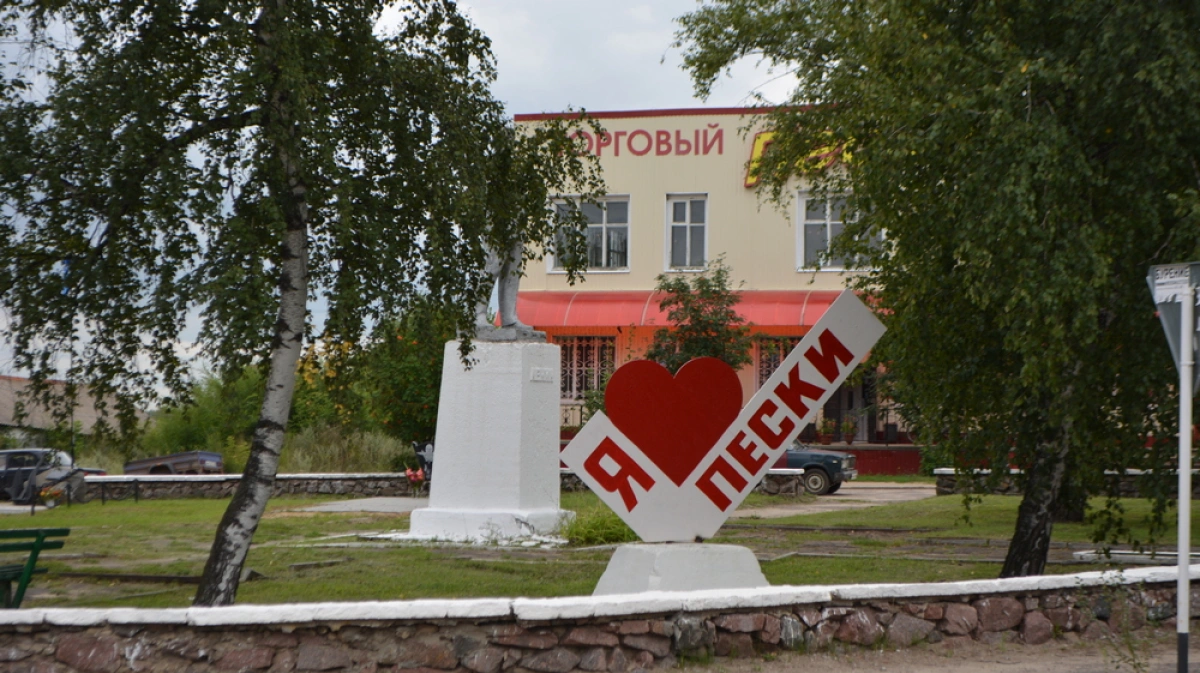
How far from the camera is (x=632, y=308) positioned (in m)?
32.1

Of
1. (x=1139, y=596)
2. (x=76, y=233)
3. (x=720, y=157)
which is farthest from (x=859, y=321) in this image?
(x=720, y=157)

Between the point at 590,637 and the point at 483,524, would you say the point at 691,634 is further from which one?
the point at 483,524

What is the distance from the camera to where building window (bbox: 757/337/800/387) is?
29250 mm

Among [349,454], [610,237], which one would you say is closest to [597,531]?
[349,454]

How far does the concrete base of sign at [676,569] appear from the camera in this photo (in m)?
8.91

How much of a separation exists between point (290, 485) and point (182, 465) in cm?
566

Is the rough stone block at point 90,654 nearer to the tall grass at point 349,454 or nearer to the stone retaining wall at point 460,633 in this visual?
the stone retaining wall at point 460,633

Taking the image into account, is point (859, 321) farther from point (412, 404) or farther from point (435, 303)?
point (412, 404)

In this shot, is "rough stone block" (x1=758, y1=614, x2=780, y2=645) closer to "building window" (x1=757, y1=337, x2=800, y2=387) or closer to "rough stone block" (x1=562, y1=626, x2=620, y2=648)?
"rough stone block" (x1=562, y1=626, x2=620, y2=648)

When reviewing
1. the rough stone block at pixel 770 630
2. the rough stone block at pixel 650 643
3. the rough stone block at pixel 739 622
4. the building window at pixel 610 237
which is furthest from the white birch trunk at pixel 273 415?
the building window at pixel 610 237

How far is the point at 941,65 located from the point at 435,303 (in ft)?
13.7

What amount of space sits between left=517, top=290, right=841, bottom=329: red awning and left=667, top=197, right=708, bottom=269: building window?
1.66m

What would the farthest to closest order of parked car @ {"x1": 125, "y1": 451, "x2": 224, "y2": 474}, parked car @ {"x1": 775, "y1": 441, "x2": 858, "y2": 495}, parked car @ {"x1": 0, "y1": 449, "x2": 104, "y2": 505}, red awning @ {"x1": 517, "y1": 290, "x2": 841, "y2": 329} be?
red awning @ {"x1": 517, "y1": 290, "x2": 841, "y2": 329} → parked car @ {"x1": 125, "y1": 451, "x2": 224, "y2": 474} → parked car @ {"x1": 775, "y1": 441, "x2": 858, "y2": 495} → parked car @ {"x1": 0, "y1": 449, "x2": 104, "y2": 505}

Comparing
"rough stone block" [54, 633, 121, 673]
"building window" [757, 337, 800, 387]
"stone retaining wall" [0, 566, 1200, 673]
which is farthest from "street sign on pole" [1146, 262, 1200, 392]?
"building window" [757, 337, 800, 387]
